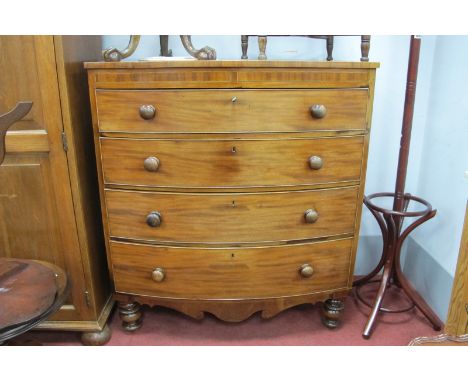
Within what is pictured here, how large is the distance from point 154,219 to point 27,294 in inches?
18.5

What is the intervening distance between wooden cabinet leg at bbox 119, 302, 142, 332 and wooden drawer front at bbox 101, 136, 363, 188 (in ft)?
1.87

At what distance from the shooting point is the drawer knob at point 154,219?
55.3 inches

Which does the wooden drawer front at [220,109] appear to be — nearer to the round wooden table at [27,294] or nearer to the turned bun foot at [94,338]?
the round wooden table at [27,294]

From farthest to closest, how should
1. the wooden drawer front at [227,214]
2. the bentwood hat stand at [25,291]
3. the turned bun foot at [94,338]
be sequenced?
the turned bun foot at [94,338], the wooden drawer front at [227,214], the bentwood hat stand at [25,291]

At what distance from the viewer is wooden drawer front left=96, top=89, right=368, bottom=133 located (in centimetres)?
129

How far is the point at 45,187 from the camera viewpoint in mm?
1415

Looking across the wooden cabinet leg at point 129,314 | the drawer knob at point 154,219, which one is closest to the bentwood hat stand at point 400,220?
the drawer knob at point 154,219

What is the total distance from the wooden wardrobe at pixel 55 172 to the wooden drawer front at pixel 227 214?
0.16m

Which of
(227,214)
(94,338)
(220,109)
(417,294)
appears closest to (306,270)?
(227,214)

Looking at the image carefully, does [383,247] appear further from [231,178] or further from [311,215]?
[231,178]

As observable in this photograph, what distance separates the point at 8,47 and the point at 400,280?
185 centimetres

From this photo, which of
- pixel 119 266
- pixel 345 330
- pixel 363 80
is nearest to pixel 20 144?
pixel 119 266

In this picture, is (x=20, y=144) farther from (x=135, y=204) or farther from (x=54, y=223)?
(x=135, y=204)

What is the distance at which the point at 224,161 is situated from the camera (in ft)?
4.41
